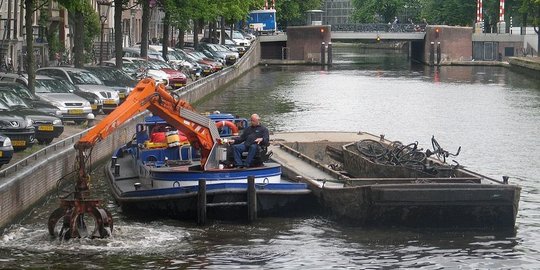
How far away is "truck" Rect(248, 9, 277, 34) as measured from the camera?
131625 millimetres

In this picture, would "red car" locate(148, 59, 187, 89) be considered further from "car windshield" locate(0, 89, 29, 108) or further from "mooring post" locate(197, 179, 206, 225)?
"mooring post" locate(197, 179, 206, 225)

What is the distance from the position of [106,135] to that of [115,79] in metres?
25.3

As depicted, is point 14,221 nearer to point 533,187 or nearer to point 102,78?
point 533,187

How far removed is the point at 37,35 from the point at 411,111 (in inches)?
855

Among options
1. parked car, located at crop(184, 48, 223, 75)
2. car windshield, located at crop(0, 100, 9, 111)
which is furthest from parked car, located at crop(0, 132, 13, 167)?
parked car, located at crop(184, 48, 223, 75)

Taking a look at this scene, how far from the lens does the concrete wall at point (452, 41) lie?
118 meters

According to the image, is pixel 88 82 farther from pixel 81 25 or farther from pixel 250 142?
pixel 250 142

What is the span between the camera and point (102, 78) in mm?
49562

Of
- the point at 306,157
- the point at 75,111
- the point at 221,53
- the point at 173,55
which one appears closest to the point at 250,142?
the point at 306,157

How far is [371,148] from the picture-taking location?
3203cm

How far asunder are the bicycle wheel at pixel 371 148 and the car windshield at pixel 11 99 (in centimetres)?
879

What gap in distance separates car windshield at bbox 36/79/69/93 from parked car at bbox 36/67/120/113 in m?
1.71

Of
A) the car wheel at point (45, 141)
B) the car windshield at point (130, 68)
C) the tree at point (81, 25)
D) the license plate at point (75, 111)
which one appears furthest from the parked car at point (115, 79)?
the car wheel at point (45, 141)

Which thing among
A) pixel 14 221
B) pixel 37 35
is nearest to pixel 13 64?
pixel 37 35
